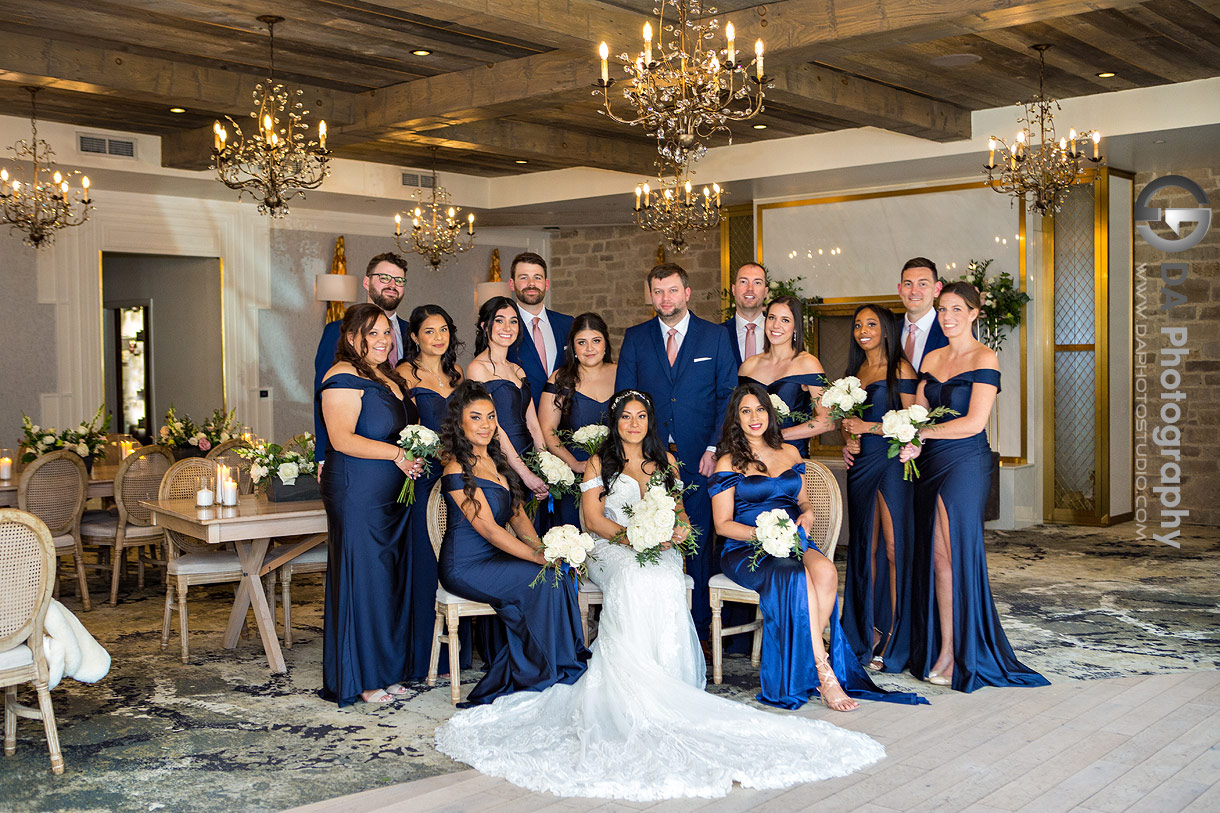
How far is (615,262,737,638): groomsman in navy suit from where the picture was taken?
5.59m

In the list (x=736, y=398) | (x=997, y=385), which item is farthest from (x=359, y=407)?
(x=997, y=385)

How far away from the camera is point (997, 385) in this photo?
505cm

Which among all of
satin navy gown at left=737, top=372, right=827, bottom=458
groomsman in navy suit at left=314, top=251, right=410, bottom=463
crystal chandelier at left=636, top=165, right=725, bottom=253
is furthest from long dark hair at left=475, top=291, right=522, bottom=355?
crystal chandelier at left=636, top=165, right=725, bottom=253

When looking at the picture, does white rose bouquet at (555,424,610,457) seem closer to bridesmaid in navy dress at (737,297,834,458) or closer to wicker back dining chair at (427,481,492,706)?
wicker back dining chair at (427,481,492,706)

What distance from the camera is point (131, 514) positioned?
7145 millimetres

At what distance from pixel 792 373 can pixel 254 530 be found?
2.60m

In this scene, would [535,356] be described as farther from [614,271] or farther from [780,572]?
[614,271]

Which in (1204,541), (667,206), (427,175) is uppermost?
(427,175)

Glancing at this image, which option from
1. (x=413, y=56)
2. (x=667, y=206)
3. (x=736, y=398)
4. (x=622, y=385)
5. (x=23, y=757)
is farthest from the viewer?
(x=667, y=206)

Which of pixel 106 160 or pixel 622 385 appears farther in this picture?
pixel 106 160

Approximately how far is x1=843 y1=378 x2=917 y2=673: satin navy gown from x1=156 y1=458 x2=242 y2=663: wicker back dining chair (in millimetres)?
2992

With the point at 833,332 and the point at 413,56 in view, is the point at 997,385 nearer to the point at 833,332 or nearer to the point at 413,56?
the point at 413,56

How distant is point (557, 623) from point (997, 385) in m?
2.16

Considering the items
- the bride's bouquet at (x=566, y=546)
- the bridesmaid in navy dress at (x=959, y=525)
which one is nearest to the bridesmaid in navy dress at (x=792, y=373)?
the bridesmaid in navy dress at (x=959, y=525)
